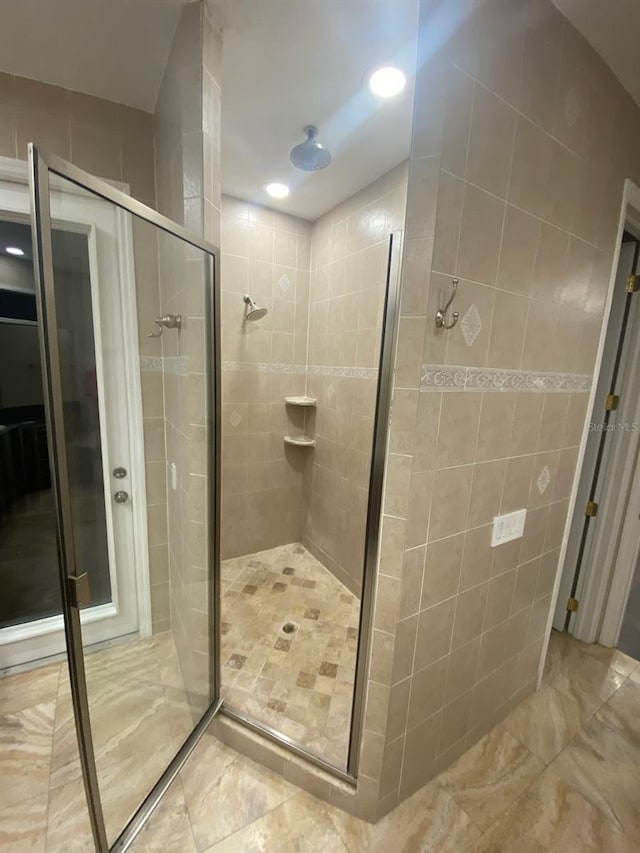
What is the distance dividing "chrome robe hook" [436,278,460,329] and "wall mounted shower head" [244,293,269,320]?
1435 millimetres

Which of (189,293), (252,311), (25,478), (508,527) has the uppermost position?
(252,311)

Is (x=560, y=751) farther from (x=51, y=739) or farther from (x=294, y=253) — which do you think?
(x=294, y=253)

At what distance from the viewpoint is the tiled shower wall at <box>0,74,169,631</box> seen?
4.38 feet

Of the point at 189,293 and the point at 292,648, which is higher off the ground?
the point at 189,293

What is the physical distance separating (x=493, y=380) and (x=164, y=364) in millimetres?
1375

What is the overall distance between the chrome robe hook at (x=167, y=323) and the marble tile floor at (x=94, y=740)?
1.19 meters

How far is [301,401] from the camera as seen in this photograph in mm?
2467

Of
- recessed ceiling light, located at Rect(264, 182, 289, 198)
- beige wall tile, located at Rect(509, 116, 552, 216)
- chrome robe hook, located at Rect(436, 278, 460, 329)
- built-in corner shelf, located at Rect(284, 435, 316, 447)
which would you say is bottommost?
built-in corner shelf, located at Rect(284, 435, 316, 447)

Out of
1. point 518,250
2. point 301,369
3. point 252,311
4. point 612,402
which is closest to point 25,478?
point 252,311

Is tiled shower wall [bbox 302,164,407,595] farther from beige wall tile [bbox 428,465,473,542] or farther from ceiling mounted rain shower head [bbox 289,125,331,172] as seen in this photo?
beige wall tile [bbox 428,465,473,542]

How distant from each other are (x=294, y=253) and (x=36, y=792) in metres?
2.97

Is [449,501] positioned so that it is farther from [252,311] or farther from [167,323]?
[252,311]

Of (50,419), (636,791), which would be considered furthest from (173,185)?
(636,791)

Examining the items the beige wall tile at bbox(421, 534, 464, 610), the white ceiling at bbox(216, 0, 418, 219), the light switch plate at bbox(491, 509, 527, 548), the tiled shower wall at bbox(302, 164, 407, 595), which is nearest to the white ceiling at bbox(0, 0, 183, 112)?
the white ceiling at bbox(216, 0, 418, 219)
